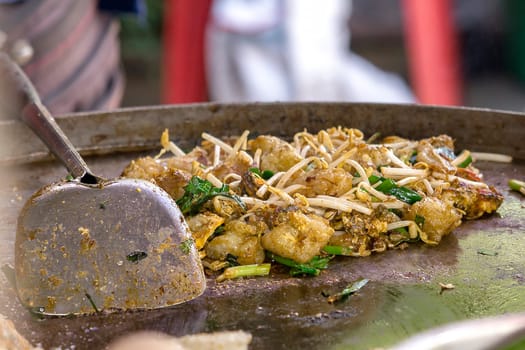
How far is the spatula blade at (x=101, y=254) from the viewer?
277cm

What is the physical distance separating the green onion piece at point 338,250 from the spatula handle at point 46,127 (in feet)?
3.20

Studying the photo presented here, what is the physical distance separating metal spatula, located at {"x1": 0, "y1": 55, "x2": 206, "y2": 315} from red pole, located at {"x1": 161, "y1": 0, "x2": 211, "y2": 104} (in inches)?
227

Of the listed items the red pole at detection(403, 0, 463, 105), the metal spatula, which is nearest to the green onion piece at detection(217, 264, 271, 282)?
the metal spatula

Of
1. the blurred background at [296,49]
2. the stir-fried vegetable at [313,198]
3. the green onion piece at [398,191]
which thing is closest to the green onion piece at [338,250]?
the stir-fried vegetable at [313,198]

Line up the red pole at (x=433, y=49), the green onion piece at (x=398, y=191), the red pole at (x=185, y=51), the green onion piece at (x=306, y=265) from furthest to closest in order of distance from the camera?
the red pole at (x=185, y=51), the red pole at (x=433, y=49), the green onion piece at (x=398, y=191), the green onion piece at (x=306, y=265)

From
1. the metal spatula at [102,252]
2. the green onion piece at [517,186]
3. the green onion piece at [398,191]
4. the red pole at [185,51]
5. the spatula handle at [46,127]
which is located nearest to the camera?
the metal spatula at [102,252]

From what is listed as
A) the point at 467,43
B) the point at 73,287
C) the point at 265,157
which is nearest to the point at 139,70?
the point at 467,43

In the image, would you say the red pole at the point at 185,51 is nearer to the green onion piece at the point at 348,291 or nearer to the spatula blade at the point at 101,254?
the spatula blade at the point at 101,254

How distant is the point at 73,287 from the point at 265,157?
1.16m

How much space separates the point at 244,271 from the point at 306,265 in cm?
25

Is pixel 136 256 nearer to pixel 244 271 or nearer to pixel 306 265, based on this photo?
pixel 244 271

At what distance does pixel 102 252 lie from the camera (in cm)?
280

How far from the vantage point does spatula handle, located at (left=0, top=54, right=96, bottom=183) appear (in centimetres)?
315

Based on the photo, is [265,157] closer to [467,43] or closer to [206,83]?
[206,83]
